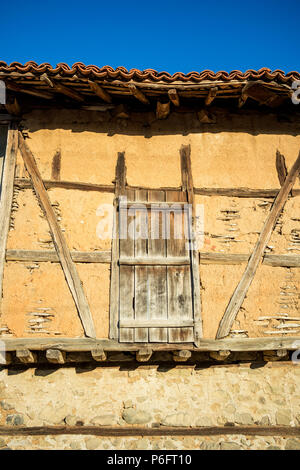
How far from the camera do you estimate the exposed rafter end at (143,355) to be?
4.31 metres

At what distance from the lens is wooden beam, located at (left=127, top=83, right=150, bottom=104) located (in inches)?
187

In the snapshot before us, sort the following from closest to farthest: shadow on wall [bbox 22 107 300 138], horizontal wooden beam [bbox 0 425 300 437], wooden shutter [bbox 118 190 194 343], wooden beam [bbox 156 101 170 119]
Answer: horizontal wooden beam [bbox 0 425 300 437] < wooden shutter [bbox 118 190 194 343] < wooden beam [bbox 156 101 170 119] < shadow on wall [bbox 22 107 300 138]

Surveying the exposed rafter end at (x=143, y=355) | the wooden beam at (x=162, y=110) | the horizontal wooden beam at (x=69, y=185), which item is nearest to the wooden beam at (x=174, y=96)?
the wooden beam at (x=162, y=110)

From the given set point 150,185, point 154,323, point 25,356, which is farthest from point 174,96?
point 25,356

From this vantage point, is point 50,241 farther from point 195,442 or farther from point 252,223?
point 195,442

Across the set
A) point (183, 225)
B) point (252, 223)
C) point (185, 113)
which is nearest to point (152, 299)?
point (183, 225)

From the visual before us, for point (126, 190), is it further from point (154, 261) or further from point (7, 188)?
point (7, 188)

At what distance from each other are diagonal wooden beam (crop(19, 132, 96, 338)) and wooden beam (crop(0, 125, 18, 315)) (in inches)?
6.1

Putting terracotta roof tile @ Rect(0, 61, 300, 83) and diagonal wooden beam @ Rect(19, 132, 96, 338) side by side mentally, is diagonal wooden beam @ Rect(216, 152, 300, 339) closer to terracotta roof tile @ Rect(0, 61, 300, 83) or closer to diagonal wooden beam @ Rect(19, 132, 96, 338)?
terracotta roof tile @ Rect(0, 61, 300, 83)

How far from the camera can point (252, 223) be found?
4.98m

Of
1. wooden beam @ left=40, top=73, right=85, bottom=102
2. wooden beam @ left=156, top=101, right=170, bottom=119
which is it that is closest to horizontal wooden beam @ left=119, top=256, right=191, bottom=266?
wooden beam @ left=156, top=101, right=170, bottom=119

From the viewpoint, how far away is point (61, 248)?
4684 mm
